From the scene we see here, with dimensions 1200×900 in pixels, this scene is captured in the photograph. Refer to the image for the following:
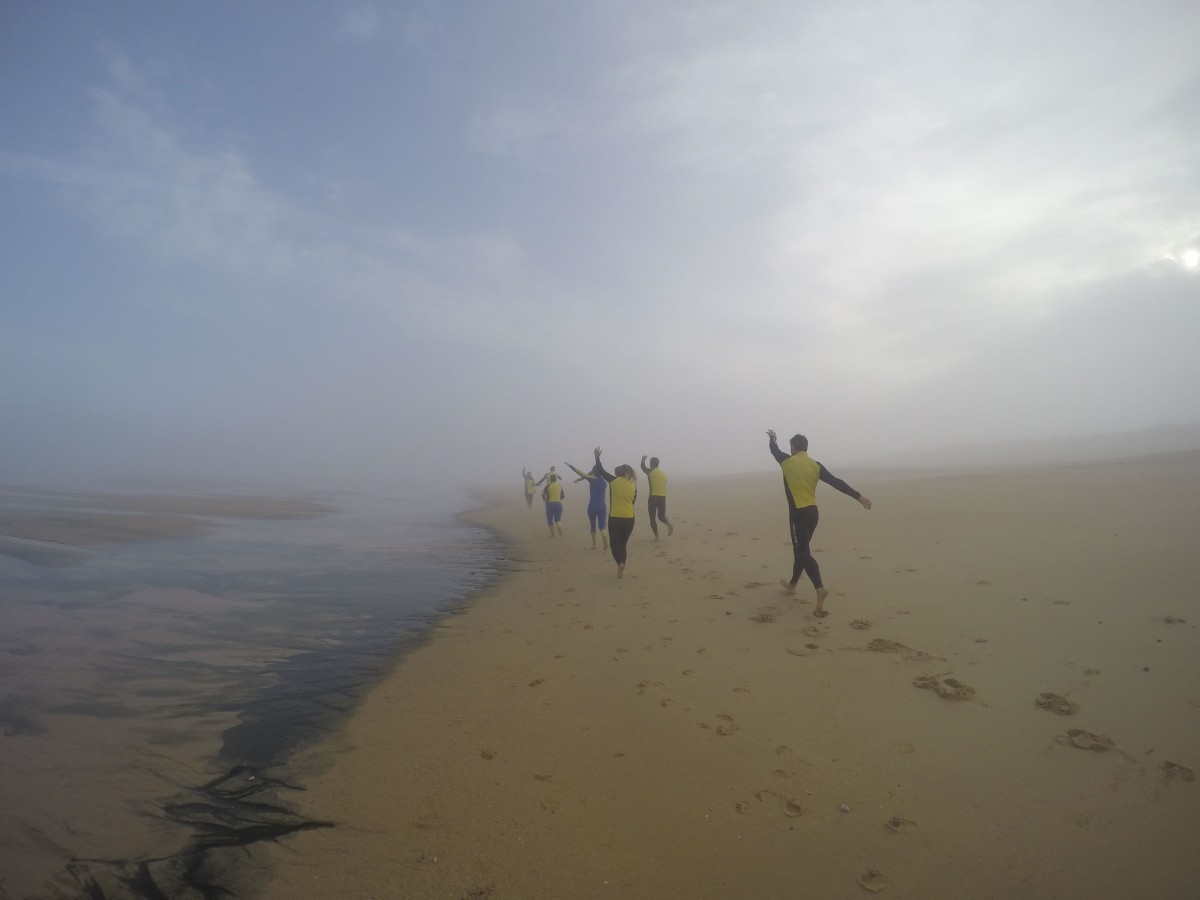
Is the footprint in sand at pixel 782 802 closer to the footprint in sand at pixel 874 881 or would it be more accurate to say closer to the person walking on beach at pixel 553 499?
the footprint in sand at pixel 874 881

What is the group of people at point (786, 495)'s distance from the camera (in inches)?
312

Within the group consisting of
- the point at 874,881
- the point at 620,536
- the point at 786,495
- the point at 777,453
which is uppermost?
the point at 777,453

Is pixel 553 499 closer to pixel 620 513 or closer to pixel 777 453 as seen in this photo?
pixel 620 513

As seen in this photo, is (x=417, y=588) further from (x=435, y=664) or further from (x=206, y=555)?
(x=206, y=555)

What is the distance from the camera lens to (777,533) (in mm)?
14148

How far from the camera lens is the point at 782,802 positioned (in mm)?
3684

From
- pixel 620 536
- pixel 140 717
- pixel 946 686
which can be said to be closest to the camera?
pixel 946 686

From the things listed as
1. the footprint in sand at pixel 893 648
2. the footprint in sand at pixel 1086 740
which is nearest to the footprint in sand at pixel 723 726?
the footprint in sand at pixel 893 648

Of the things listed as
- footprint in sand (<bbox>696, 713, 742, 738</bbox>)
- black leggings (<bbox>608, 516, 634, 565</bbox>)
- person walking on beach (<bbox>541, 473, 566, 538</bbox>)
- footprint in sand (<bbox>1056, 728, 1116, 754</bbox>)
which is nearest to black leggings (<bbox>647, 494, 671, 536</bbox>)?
person walking on beach (<bbox>541, 473, 566, 538</bbox>)

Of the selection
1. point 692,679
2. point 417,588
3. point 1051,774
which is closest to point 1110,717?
point 1051,774

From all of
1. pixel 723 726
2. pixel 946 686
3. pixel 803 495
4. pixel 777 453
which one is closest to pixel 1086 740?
pixel 946 686

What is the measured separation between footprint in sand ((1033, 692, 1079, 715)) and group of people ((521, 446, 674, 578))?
6911 millimetres

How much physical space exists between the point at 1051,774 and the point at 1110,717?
105cm

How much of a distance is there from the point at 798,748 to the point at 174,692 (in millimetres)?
5968
